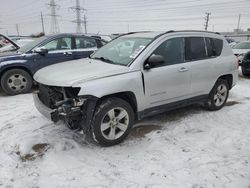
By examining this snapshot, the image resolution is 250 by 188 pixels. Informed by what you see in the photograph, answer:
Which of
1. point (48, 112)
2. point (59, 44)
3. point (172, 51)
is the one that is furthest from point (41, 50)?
point (172, 51)

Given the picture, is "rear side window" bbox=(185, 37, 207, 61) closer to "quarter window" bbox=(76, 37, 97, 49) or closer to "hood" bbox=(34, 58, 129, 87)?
"hood" bbox=(34, 58, 129, 87)

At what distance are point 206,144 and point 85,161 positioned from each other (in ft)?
6.35

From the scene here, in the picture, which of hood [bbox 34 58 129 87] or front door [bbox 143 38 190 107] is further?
front door [bbox 143 38 190 107]

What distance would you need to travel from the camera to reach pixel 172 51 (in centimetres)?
475

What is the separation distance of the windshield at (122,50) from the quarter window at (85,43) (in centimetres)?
298

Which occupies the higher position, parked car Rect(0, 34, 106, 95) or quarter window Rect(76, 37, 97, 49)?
quarter window Rect(76, 37, 97, 49)

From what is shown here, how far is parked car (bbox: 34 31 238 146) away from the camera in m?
3.73

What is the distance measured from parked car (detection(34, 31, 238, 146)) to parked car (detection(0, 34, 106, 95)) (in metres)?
2.75

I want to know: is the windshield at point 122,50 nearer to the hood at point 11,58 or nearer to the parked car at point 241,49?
the hood at point 11,58

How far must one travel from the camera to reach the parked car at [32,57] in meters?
6.93

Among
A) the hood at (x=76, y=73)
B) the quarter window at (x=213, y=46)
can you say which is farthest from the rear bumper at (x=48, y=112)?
the quarter window at (x=213, y=46)

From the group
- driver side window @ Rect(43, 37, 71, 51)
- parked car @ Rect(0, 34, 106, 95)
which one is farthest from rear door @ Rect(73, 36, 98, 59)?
driver side window @ Rect(43, 37, 71, 51)

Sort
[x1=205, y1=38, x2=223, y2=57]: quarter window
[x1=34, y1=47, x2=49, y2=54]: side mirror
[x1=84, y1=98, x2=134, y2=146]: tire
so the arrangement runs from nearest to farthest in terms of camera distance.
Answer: [x1=84, y1=98, x2=134, y2=146]: tire < [x1=205, y1=38, x2=223, y2=57]: quarter window < [x1=34, y1=47, x2=49, y2=54]: side mirror

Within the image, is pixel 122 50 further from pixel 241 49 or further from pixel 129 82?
pixel 241 49
